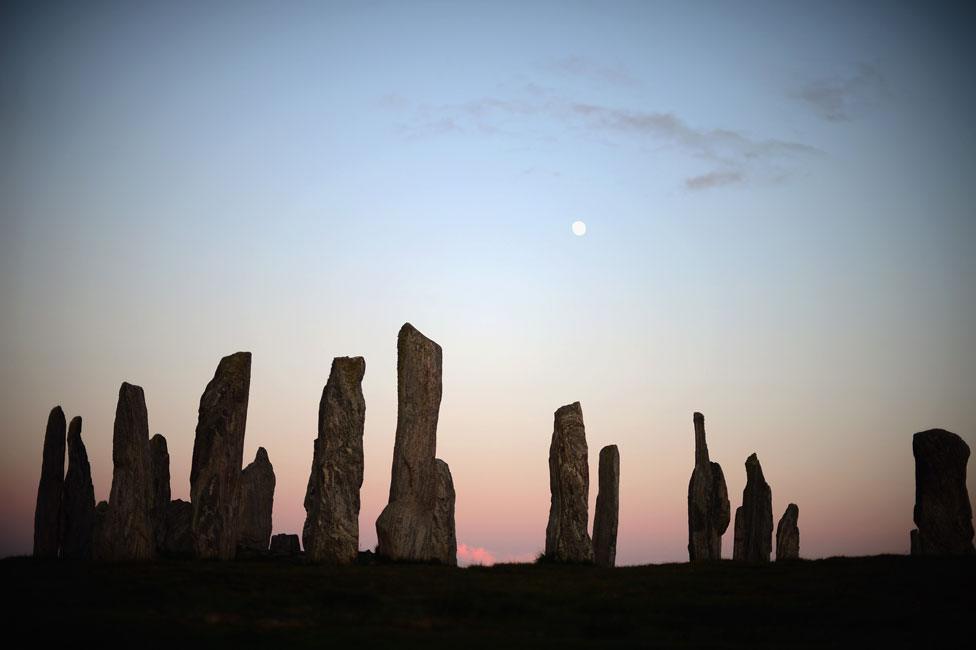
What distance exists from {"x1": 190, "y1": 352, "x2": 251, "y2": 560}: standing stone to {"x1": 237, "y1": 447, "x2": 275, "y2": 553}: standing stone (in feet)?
33.1

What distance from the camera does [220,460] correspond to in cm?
3209

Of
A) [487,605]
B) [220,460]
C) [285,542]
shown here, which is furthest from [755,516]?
[487,605]

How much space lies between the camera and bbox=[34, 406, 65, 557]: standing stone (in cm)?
3541

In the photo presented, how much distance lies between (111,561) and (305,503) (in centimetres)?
1146

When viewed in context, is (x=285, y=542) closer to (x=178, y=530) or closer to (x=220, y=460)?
(x=178, y=530)

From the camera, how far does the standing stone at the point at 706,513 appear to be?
4069 cm

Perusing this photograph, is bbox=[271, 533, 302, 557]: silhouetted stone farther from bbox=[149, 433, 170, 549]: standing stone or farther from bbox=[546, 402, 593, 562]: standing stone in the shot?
bbox=[546, 402, 593, 562]: standing stone

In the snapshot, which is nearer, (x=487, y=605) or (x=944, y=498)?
(x=487, y=605)

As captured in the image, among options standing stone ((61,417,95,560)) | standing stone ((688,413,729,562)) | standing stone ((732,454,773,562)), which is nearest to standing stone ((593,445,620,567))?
standing stone ((688,413,729,562))

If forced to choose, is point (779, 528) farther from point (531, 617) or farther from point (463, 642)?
point (463, 642)

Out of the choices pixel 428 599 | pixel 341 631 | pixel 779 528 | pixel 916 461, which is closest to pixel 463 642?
pixel 341 631

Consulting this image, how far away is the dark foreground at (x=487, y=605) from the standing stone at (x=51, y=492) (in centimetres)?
704

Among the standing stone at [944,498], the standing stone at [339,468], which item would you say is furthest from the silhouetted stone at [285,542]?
Result: the standing stone at [944,498]

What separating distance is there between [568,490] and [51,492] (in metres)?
16.5
